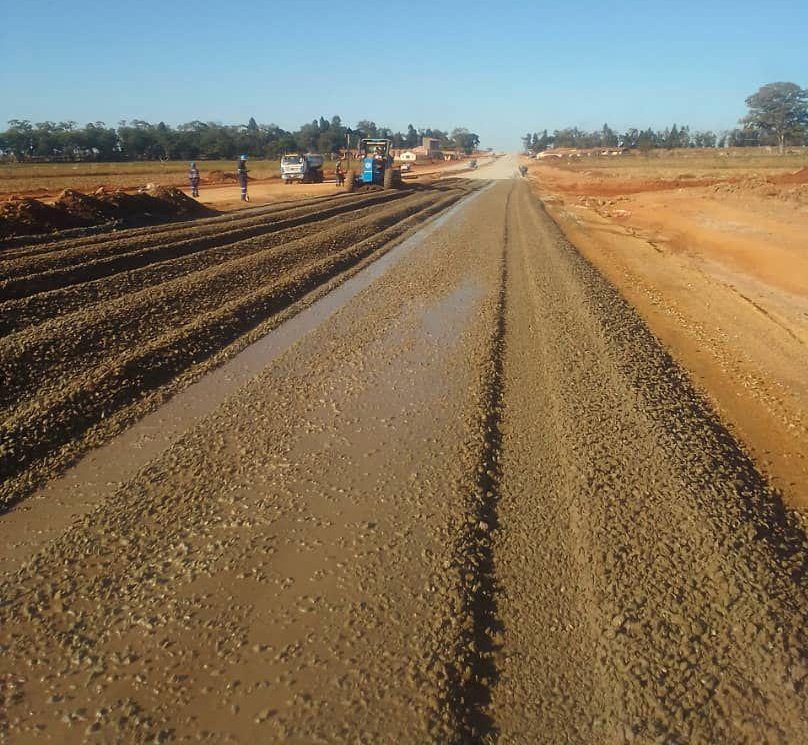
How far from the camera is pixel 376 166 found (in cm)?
3472

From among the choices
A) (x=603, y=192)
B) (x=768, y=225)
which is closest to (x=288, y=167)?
(x=603, y=192)

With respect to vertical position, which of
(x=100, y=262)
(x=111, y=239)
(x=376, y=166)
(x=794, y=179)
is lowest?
(x=100, y=262)

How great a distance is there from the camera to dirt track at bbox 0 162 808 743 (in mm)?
2473

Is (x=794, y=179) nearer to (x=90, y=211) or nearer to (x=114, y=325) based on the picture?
(x=90, y=211)

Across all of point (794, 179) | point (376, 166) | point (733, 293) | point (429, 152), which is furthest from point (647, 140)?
point (733, 293)

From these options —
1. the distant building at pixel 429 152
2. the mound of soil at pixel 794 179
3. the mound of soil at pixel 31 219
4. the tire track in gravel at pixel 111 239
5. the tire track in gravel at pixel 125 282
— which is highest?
the distant building at pixel 429 152

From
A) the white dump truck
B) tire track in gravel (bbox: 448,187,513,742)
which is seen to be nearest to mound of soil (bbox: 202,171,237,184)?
the white dump truck

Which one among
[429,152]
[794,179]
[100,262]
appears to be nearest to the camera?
[100,262]

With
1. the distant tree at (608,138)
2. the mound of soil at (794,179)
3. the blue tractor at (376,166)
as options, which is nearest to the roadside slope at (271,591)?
the blue tractor at (376,166)

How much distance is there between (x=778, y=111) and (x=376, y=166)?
108 m

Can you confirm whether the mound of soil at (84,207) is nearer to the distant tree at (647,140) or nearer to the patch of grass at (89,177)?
the patch of grass at (89,177)

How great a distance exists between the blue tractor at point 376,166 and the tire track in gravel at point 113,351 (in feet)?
82.1

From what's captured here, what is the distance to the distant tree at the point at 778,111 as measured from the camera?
106 m

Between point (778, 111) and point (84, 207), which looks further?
point (778, 111)
